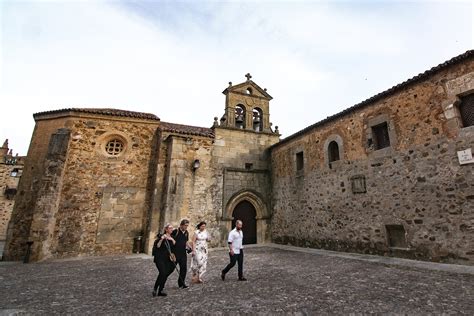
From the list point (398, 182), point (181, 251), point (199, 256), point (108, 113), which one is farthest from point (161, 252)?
point (108, 113)

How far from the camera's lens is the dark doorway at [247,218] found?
39.2 feet

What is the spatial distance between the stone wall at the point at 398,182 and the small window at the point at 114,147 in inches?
348

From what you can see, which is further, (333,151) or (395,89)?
(333,151)

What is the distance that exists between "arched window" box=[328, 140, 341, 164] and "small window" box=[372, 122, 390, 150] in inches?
63.2

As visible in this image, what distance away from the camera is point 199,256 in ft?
17.5

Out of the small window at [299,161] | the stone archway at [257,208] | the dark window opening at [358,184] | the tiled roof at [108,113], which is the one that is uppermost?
the tiled roof at [108,113]

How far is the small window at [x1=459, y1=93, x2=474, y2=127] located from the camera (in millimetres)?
6016

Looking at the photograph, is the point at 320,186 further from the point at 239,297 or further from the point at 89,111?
the point at 89,111

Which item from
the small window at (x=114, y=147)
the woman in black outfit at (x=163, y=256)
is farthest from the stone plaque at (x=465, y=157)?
the small window at (x=114, y=147)

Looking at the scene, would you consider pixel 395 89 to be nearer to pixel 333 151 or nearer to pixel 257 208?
pixel 333 151

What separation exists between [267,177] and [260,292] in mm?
8917

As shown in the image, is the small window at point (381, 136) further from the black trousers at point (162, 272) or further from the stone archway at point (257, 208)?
the black trousers at point (162, 272)

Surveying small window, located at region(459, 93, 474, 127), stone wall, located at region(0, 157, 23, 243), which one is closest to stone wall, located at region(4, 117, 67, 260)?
stone wall, located at region(0, 157, 23, 243)

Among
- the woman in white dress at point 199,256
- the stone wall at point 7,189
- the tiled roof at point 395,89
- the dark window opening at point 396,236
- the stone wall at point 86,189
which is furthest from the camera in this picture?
the stone wall at point 7,189
